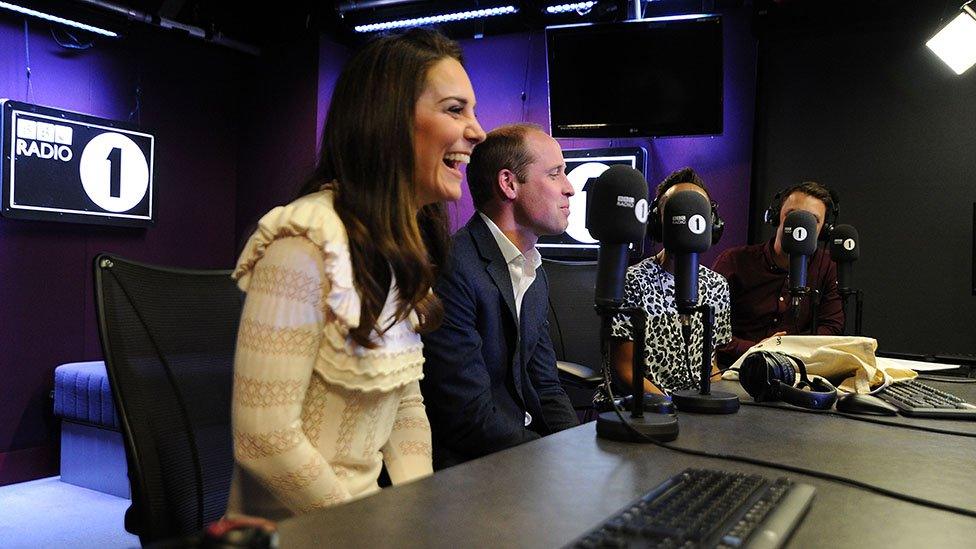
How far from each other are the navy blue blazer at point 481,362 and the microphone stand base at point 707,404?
407 mm

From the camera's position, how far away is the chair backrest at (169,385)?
1271 millimetres

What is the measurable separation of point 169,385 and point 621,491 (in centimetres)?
80

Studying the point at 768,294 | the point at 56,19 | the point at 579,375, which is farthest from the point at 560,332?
the point at 56,19

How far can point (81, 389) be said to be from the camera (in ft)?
13.9

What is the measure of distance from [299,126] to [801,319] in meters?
3.57

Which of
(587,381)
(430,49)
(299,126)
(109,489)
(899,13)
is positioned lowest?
(109,489)

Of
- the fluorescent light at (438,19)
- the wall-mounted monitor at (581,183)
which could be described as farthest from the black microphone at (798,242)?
the fluorescent light at (438,19)

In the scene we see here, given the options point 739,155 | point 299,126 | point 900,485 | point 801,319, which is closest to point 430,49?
point 900,485

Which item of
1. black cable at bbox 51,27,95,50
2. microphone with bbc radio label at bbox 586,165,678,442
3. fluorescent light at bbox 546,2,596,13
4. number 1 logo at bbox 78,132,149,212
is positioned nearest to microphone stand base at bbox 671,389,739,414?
microphone with bbc radio label at bbox 586,165,678,442

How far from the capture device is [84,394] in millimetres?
4219

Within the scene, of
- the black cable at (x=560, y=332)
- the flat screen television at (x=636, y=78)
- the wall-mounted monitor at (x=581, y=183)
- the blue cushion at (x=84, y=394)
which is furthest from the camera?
the wall-mounted monitor at (x=581, y=183)

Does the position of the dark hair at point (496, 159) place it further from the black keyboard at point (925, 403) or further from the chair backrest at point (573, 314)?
the chair backrest at point (573, 314)

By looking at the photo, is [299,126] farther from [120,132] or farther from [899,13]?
[899,13]

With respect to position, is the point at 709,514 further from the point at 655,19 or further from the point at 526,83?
the point at 526,83
